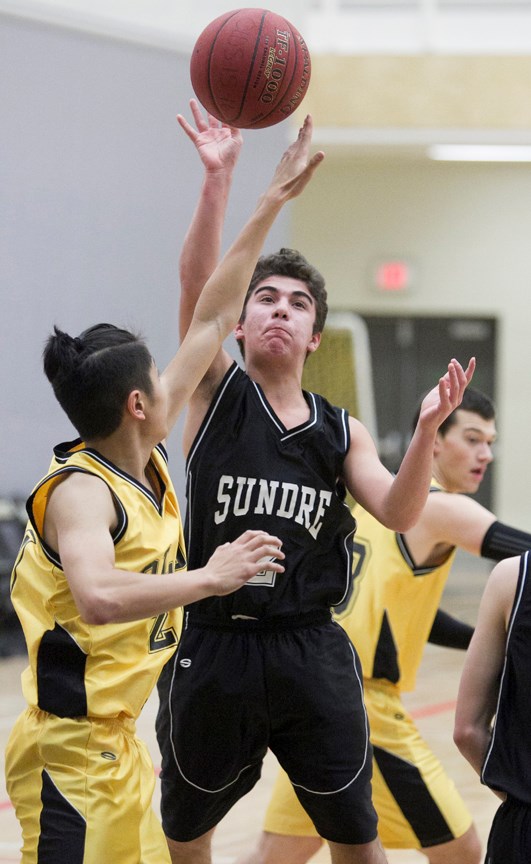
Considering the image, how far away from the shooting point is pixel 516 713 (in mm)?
2383

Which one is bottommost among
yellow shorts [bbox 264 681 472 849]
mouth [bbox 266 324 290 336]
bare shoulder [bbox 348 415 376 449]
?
yellow shorts [bbox 264 681 472 849]

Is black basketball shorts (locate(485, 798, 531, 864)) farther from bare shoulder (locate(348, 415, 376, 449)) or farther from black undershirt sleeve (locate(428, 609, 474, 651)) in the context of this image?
black undershirt sleeve (locate(428, 609, 474, 651))

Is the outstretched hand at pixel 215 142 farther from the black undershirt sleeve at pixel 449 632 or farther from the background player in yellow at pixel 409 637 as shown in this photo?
the black undershirt sleeve at pixel 449 632

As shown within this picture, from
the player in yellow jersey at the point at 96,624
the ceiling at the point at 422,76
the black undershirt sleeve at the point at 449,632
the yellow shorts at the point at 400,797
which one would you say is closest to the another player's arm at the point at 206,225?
the player in yellow jersey at the point at 96,624

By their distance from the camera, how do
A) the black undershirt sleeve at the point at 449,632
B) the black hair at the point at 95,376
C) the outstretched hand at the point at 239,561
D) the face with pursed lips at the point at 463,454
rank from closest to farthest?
the outstretched hand at the point at 239,561 < the black hair at the point at 95,376 < the face with pursed lips at the point at 463,454 < the black undershirt sleeve at the point at 449,632

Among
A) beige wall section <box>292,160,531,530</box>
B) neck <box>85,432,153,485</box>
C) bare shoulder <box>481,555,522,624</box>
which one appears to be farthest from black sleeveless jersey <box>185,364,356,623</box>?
beige wall section <box>292,160,531,530</box>

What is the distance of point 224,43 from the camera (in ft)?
11.2

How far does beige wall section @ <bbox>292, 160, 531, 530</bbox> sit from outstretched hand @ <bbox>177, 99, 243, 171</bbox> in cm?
1085

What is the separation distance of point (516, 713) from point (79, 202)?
803 cm

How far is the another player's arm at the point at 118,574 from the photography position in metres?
2.42

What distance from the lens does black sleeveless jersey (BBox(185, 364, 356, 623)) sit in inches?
127

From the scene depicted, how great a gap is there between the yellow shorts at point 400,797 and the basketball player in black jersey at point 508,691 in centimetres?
139

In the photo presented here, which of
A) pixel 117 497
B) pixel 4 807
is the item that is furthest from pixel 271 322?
pixel 4 807

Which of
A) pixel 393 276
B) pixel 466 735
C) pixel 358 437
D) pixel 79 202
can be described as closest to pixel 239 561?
pixel 466 735
